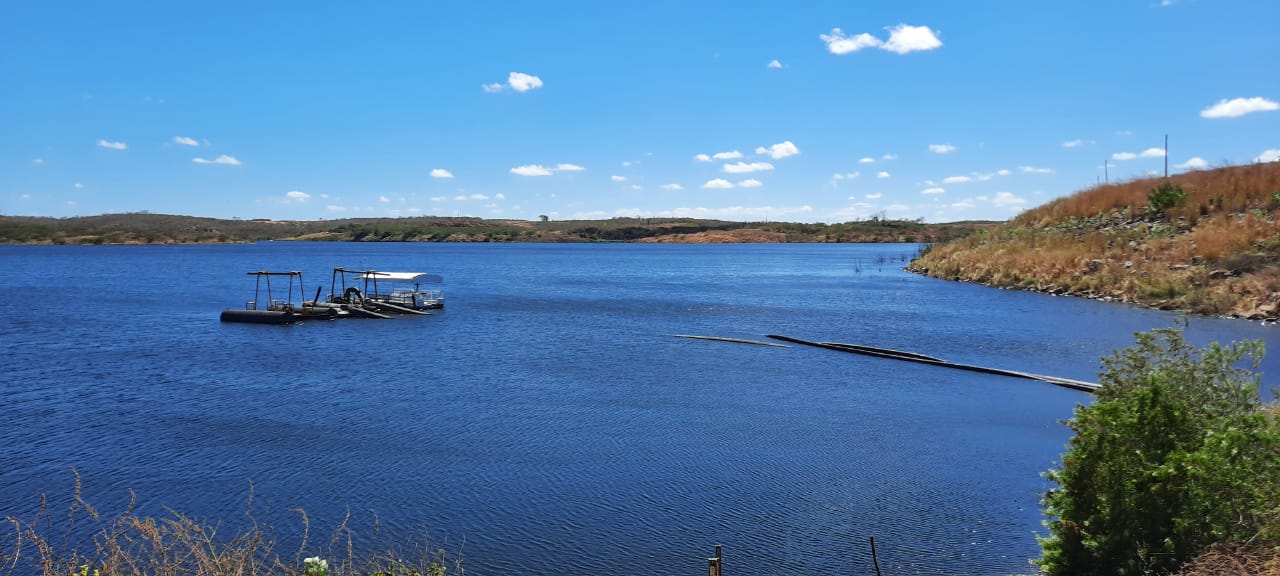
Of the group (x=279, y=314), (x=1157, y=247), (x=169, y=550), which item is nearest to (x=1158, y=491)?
(x=169, y=550)

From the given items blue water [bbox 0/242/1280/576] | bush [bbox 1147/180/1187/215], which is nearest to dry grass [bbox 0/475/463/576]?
blue water [bbox 0/242/1280/576]

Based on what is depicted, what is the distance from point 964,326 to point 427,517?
3250cm

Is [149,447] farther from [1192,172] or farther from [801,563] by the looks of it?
[1192,172]

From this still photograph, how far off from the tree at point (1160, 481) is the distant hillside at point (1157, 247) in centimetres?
3391

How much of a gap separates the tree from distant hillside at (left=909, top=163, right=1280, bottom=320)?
33.9 m

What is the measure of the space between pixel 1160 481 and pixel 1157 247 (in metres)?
48.6

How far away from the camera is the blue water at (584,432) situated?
14.3m

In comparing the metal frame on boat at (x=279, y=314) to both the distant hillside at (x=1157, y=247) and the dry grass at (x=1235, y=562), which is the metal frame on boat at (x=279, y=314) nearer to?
the dry grass at (x=1235, y=562)

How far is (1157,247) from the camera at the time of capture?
166ft

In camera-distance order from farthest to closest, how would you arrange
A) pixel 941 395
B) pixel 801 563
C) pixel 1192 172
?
pixel 1192 172 → pixel 941 395 → pixel 801 563

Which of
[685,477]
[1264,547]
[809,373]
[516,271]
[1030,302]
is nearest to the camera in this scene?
[1264,547]

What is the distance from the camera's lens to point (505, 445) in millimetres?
19922

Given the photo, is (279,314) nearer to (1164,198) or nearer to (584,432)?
(584,432)

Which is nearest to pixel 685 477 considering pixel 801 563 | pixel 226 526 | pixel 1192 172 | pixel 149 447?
pixel 801 563
